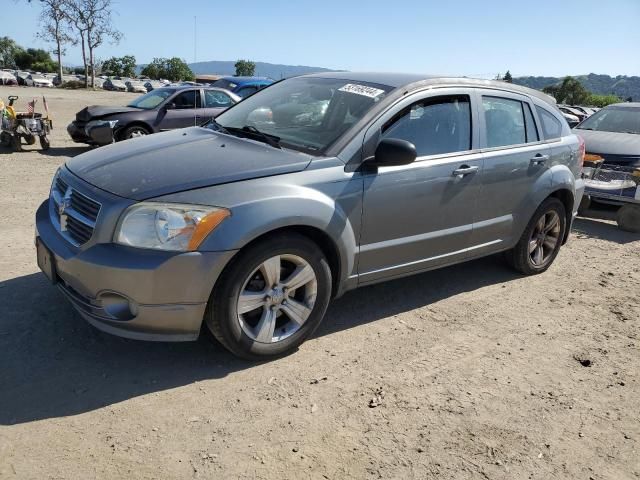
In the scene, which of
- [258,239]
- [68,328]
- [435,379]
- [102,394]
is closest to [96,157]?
[68,328]

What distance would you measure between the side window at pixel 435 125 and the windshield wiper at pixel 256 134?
0.75m

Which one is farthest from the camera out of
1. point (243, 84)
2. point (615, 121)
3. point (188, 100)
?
point (243, 84)

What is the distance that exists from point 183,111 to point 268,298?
30.4ft

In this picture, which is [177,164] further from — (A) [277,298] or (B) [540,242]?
(B) [540,242]

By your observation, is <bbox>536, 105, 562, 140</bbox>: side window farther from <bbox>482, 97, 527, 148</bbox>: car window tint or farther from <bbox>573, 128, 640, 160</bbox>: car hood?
<bbox>573, 128, 640, 160</bbox>: car hood

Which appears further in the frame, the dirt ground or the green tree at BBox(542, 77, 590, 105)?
the green tree at BBox(542, 77, 590, 105)

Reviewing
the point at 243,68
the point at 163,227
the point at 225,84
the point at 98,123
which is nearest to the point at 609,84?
the point at 243,68

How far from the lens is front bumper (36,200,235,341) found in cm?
294

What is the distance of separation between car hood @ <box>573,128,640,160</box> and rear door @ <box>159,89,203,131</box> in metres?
7.34

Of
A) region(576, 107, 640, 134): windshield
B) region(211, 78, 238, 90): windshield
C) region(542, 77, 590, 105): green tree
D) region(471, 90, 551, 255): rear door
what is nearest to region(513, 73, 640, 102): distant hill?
region(542, 77, 590, 105): green tree

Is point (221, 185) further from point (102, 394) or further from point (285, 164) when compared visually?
point (102, 394)

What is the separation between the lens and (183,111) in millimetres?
11711

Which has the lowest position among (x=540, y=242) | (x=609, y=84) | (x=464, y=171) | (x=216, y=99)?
(x=540, y=242)

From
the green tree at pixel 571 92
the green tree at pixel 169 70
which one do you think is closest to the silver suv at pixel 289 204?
the green tree at pixel 169 70
